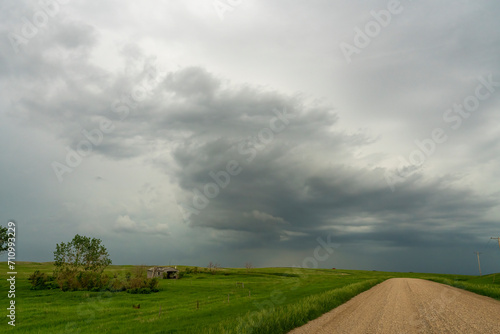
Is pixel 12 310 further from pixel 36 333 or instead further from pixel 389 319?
pixel 389 319

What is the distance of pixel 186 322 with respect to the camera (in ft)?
95.8

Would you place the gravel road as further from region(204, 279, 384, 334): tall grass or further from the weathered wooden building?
the weathered wooden building

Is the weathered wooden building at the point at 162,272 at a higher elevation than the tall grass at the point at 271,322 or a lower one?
lower

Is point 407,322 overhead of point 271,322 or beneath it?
beneath

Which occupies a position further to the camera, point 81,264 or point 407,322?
point 81,264

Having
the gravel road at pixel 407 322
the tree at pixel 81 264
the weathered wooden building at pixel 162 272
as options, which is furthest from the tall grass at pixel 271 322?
the weathered wooden building at pixel 162 272

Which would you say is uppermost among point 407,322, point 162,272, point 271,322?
point 271,322

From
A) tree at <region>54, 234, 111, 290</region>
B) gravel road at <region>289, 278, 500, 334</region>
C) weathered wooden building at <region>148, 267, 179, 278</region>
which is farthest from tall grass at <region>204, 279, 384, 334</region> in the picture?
weathered wooden building at <region>148, 267, 179, 278</region>

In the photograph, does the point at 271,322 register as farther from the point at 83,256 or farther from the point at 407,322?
the point at 83,256

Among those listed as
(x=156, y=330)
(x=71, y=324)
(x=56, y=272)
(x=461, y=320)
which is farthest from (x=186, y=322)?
(x=56, y=272)

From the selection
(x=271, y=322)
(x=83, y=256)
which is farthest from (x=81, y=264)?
(x=271, y=322)

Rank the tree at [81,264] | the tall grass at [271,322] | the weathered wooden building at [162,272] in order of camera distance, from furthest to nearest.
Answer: the weathered wooden building at [162,272]
the tree at [81,264]
the tall grass at [271,322]

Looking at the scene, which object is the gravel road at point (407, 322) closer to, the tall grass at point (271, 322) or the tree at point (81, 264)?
the tall grass at point (271, 322)

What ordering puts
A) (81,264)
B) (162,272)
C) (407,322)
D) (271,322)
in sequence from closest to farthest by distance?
(271,322) < (407,322) < (81,264) < (162,272)
